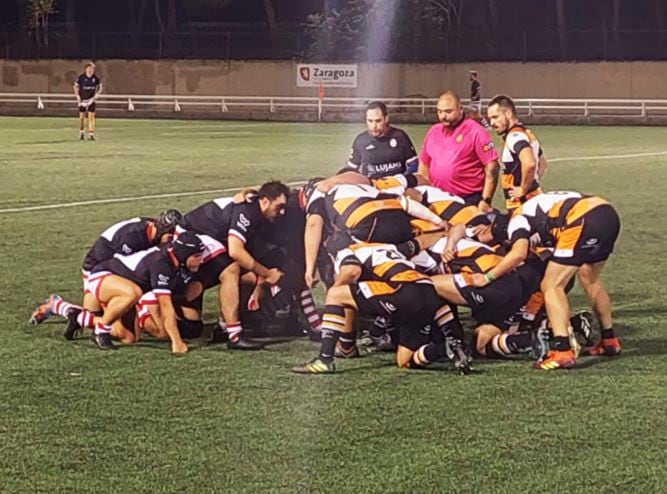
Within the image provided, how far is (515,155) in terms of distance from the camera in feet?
35.9

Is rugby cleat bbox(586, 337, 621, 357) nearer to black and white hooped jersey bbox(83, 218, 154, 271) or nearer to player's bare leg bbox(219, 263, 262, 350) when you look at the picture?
player's bare leg bbox(219, 263, 262, 350)

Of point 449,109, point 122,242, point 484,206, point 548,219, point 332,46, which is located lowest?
point 122,242

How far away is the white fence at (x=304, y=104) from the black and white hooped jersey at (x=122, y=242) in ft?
119

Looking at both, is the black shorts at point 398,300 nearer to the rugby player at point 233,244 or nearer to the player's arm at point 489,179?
the rugby player at point 233,244

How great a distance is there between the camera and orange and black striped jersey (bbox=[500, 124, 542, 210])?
1088 centimetres

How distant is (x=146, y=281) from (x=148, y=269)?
9 cm

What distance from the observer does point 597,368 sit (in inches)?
356

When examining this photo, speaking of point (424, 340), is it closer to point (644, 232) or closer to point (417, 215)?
point (417, 215)

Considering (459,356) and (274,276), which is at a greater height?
(274,276)

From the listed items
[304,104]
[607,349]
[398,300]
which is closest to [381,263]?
[398,300]

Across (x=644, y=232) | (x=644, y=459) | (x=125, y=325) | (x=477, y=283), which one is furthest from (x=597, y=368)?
(x=644, y=232)

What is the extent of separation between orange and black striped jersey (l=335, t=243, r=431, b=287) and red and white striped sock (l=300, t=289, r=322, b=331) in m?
1.03

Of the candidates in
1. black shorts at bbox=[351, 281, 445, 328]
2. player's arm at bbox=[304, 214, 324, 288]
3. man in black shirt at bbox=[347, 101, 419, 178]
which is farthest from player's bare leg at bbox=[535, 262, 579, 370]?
man in black shirt at bbox=[347, 101, 419, 178]

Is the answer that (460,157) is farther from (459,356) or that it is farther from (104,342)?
(104,342)
